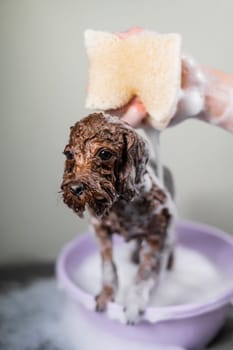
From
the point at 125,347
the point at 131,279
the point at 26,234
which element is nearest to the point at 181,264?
the point at 131,279

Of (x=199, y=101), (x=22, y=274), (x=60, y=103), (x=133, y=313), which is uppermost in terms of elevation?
(x=199, y=101)

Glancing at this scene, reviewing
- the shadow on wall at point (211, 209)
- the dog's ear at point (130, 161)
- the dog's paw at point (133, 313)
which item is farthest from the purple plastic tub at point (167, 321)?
the dog's ear at point (130, 161)

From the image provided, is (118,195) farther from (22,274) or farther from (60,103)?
(22,274)

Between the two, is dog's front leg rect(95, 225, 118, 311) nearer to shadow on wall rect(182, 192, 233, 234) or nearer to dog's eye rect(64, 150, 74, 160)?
dog's eye rect(64, 150, 74, 160)

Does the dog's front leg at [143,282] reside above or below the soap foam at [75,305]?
above

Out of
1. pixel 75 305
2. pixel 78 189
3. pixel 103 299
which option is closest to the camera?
→ pixel 78 189

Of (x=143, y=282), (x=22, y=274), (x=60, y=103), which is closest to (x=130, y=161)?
(x=143, y=282)

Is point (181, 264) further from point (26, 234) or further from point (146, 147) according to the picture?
point (146, 147)

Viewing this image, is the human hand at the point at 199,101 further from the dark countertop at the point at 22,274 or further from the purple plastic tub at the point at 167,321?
the dark countertop at the point at 22,274
